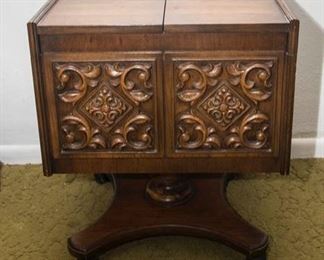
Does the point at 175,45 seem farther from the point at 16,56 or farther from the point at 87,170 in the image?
the point at 16,56

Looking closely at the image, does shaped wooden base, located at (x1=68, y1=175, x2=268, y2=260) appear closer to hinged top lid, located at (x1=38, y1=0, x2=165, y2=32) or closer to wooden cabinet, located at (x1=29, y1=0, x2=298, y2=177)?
wooden cabinet, located at (x1=29, y1=0, x2=298, y2=177)

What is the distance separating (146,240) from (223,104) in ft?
1.56

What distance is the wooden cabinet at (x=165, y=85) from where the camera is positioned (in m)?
1.02

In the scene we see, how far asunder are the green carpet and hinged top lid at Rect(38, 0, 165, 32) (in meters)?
0.57

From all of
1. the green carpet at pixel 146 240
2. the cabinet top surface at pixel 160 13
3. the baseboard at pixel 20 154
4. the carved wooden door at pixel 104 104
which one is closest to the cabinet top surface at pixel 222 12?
the cabinet top surface at pixel 160 13

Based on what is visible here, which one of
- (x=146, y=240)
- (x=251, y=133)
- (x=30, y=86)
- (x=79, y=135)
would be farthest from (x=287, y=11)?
(x=30, y=86)

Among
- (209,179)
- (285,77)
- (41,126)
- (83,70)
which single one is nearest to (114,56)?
(83,70)

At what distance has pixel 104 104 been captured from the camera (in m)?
1.08

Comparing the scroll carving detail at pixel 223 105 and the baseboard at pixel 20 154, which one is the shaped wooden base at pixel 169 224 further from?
the baseboard at pixel 20 154

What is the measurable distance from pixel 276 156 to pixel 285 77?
0.17 m

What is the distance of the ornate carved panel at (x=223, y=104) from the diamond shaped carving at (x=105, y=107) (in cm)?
10

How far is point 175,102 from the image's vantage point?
1.07 meters

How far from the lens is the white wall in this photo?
1527 millimetres

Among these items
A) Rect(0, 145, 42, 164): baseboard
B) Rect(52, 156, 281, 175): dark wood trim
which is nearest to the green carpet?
Rect(0, 145, 42, 164): baseboard
